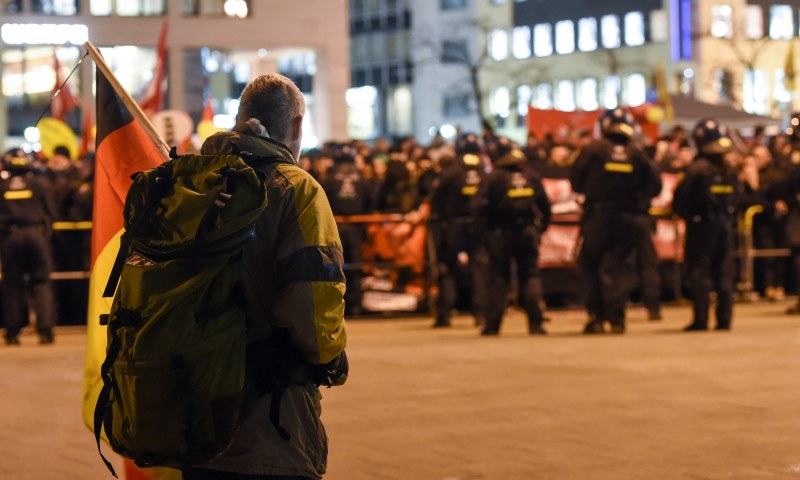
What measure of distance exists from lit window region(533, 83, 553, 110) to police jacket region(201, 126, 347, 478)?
84436mm

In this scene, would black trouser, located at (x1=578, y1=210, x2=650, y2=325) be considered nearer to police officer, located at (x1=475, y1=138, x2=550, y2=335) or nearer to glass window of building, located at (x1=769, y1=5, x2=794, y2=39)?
police officer, located at (x1=475, y1=138, x2=550, y2=335)

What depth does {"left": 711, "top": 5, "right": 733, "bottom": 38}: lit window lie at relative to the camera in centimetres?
8162

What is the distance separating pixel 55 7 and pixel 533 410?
4366 centimetres

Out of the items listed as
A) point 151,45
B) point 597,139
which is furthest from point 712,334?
point 151,45

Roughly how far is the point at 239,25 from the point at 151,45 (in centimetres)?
310

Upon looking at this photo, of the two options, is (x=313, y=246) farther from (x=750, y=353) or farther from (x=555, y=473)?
(x=750, y=353)

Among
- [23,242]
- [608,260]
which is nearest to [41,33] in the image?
[23,242]

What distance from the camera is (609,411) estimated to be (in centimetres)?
1047

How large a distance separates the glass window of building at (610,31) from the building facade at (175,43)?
3381 cm

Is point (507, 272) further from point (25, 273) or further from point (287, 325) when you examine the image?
point (287, 325)

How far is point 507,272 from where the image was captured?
16641mm

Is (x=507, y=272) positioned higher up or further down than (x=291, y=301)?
further down

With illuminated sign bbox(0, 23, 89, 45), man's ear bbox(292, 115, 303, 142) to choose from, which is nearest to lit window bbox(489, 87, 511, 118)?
illuminated sign bbox(0, 23, 89, 45)

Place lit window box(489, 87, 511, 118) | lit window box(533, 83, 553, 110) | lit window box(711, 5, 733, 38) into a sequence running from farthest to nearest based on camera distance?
1. lit window box(489, 87, 511, 118)
2. lit window box(533, 83, 553, 110)
3. lit window box(711, 5, 733, 38)
